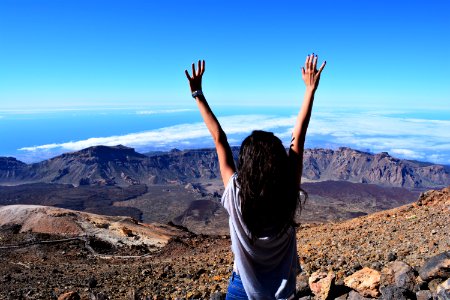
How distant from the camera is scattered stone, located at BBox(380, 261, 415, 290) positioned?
5.69 meters

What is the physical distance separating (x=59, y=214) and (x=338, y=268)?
69.0 feet

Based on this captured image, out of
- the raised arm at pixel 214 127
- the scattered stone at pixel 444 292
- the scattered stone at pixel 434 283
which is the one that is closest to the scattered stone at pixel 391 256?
the scattered stone at pixel 434 283

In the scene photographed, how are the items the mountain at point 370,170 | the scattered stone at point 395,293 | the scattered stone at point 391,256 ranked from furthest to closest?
the mountain at point 370,170 < the scattered stone at point 391,256 < the scattered stone at point 395,293

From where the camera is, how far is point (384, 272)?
615cm

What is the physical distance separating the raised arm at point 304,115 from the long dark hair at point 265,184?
121 millimetres

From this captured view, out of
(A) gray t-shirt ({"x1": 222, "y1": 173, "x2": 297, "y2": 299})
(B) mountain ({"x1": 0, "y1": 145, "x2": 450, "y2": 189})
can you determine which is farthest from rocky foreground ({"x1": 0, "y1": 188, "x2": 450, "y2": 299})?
(B) mountain ({"x1": 0, "y1": 145, "x2": 450, "y2": 189})

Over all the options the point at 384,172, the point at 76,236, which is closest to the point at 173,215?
the point at 76,236

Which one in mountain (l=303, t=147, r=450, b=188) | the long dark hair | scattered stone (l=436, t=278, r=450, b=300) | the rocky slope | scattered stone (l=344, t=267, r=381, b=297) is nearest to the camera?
the long dark hair

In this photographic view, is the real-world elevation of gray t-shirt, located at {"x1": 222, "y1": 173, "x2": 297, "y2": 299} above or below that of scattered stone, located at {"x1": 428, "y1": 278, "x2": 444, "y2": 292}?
above

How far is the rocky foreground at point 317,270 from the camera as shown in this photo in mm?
5871

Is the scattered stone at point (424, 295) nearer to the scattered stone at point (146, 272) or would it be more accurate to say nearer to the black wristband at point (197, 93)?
the black wristband at point (197, 93)

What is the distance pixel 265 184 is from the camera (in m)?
2.62

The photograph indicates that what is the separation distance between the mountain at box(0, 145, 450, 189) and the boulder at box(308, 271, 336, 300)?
14097cm

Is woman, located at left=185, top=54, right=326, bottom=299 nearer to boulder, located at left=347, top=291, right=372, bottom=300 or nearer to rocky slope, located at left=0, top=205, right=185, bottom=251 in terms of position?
boulder, located at left=347, top=291, right=372, bottom=300
